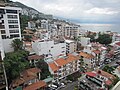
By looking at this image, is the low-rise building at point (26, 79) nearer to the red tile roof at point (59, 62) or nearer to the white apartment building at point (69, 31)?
the red tile roof at point (59, 62)

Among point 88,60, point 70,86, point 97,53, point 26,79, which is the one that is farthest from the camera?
Result: point 97,53

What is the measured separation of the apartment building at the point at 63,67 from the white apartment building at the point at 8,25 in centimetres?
710

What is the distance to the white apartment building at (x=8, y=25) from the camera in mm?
20423

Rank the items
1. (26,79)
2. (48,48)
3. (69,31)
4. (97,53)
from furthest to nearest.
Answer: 1. (69,31)
2. (97,53)
3. (48,48)
4. (26,79)

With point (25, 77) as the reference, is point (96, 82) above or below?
below

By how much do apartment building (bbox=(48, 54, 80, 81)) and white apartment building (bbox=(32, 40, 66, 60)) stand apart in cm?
290

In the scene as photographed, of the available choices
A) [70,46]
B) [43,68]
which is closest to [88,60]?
[70,46]

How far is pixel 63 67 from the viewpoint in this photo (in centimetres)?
2170

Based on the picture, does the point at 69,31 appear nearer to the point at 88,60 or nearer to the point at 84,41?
the point at 84,41

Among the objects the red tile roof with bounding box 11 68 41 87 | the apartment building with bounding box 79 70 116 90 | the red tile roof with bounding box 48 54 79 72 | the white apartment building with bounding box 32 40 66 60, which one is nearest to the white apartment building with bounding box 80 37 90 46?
the white apartment building with bounding box 32 40 66 60

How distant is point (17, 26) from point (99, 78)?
15254 millimetres

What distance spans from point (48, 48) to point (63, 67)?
491 cm

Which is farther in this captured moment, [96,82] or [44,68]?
[44,68]

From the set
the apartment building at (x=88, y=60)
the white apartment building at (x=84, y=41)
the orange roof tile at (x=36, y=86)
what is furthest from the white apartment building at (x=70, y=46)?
the orange roof tile at (x=36, y=86)
